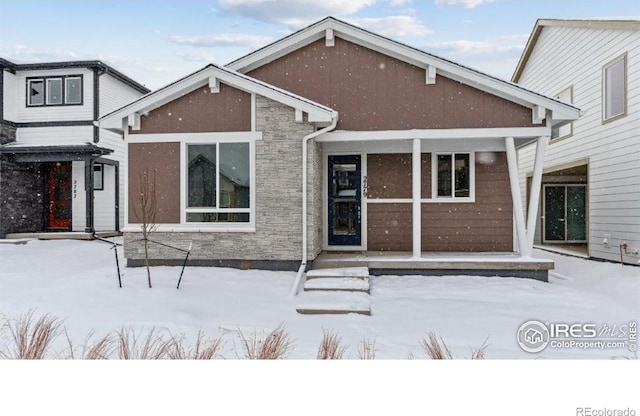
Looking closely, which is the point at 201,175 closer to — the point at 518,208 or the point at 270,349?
the point at 270,349

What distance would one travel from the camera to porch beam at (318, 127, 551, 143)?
678 centimetres

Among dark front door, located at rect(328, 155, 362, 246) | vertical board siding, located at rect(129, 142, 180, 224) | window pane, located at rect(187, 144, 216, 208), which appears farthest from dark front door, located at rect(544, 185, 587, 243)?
vertical board siding, located at rect(129, 142, 180, 224)

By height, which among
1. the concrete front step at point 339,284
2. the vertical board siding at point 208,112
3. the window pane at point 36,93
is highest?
the window pane at point 36,93

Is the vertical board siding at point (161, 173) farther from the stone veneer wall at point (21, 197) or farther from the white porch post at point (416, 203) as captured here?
the stone veneer wall at point (21, 197)

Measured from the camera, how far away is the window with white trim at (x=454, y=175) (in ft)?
26.4

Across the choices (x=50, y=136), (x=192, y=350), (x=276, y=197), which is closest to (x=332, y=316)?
(x=192, y=350)

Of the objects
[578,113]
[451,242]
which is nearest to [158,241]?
[451,242]

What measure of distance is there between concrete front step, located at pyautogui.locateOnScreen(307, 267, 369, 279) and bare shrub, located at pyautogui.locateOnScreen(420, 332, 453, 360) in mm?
2447

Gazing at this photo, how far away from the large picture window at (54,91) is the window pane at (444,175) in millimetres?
10392

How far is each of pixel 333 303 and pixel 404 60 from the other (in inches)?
171

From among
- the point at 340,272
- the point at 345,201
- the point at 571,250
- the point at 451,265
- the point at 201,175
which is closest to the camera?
the point at 340,272

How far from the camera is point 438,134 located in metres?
6.86

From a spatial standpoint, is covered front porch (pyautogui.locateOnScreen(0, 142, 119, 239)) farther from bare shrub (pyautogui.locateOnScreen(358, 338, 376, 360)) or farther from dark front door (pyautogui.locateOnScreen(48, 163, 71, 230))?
bare shrub (pyautogui.locateOnScreen(358, 338, 376, 360))

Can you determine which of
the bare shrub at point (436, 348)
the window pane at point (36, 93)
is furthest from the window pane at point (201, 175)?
the window pane at point (36, 93)
